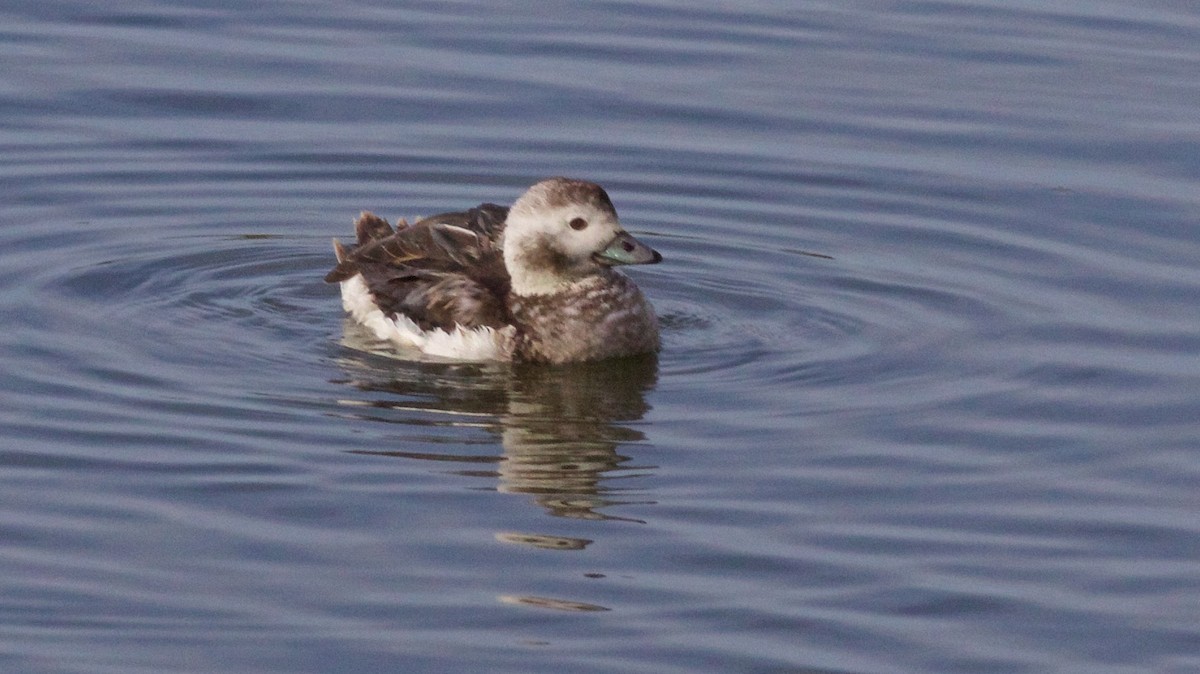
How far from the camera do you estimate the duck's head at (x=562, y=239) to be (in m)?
13.6

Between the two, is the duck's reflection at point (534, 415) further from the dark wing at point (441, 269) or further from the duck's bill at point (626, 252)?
the duck's bill at point (626, 252)

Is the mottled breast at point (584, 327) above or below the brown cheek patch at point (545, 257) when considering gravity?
below

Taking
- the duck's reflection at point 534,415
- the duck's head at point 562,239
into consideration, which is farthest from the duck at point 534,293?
the duck's reflection at point 534,415

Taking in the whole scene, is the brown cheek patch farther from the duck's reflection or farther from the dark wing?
the duck's reflection

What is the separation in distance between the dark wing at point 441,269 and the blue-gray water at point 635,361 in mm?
406

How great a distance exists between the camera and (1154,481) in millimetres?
11414

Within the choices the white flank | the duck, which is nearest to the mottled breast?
the duck

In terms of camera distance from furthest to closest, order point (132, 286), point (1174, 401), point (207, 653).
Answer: point (132, 286) < point (1174, 401) < point (207, 653)

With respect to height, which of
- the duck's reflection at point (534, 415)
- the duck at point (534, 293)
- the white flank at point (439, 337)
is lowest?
the duck's reflection at point (534, 415)

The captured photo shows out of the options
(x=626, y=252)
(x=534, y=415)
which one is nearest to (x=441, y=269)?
(x=626, y=252)

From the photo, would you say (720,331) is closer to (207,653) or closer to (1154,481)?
(1154,481)

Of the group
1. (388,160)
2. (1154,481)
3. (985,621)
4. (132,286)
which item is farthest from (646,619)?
(388,160)

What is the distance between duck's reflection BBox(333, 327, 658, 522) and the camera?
448 inches

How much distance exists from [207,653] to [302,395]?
11.8 feet
